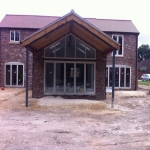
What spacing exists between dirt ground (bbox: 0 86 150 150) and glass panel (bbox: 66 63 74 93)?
257 cm

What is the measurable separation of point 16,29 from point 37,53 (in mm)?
8180

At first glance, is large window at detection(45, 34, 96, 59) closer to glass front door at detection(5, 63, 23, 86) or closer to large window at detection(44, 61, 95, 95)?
large window at detection(44, 61, 95, 95)

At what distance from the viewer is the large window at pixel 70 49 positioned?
47.7 feet

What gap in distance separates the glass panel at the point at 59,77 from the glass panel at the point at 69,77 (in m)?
0.32

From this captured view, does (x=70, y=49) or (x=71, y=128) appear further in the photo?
(x=70, y=49)

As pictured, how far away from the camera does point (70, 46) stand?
14.7 m

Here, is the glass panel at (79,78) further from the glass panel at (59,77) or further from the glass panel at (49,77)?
the glass panel at (49,77)

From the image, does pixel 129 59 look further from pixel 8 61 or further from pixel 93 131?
pixel 93 131

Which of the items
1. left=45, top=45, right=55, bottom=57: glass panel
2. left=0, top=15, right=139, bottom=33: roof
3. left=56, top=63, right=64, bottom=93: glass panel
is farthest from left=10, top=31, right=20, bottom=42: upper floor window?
left=56, top=63, right=64, bottom=93: glass panel

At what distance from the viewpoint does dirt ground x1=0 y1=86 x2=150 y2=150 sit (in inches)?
234

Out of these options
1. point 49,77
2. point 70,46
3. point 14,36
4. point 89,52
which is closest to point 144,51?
point 14,36

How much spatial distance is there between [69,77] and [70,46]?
1.95 meters

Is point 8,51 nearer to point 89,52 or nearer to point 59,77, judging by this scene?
point 59,77

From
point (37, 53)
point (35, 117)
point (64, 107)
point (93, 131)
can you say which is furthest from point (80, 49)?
point (93, 131)
